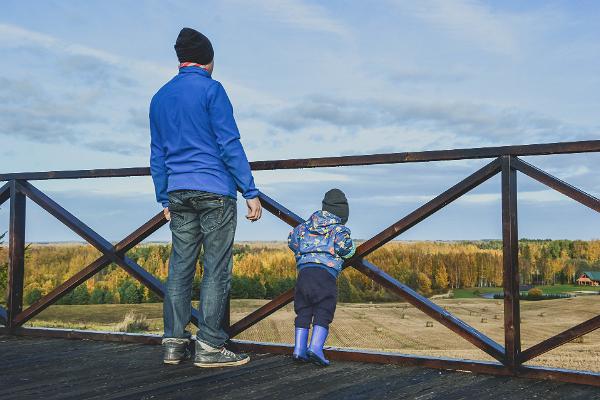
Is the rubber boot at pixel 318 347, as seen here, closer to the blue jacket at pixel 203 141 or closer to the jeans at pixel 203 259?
the jeans at pixel 203 259

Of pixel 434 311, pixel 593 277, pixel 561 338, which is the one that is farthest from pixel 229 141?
pixel 593 277

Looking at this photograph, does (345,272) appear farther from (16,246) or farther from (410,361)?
(16,246)

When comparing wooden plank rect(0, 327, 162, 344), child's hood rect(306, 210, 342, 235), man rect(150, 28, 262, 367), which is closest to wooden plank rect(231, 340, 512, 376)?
man rect(150, 28, 262, 367)

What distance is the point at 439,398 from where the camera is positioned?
7.75 ft

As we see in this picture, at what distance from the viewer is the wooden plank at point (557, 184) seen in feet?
8.79

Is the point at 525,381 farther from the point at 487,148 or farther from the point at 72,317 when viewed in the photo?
the point at 72,317

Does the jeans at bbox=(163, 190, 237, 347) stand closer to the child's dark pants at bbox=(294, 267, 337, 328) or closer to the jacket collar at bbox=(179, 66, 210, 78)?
the child's dark pants at bbox=(294, 267, 337, 328)

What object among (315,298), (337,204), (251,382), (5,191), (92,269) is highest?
(5,191)

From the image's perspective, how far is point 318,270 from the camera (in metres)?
3.08

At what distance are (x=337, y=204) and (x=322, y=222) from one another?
15 cm

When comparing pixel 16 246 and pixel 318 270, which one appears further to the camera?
pixel 16 246

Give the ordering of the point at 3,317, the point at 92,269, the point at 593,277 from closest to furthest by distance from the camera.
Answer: the point at 92,269, the point at 3,317, the point at 593,277

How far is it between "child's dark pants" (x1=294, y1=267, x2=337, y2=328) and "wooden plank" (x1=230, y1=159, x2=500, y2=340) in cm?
17

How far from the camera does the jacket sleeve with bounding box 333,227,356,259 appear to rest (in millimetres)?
3076
